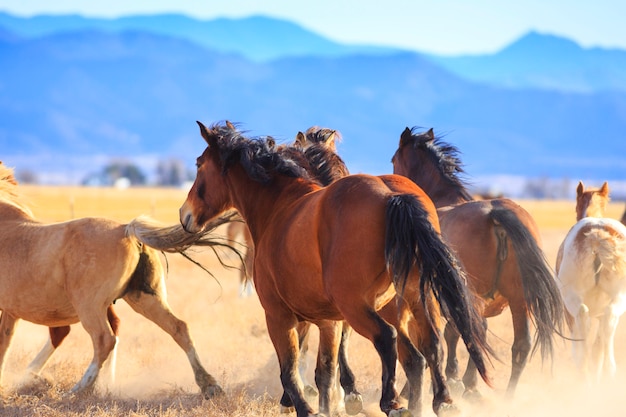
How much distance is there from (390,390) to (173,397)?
3.04 metres

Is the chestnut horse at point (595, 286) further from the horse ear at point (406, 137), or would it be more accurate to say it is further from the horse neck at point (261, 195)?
the horse neck at point (261, 195)

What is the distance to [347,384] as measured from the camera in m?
7.05

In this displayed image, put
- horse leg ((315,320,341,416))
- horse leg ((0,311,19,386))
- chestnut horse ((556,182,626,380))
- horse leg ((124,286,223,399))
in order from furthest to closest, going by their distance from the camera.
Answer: chestnut horse ((556,182,626,380)) → horse leg ((0,311,19,386)) → horse leg ((124,286,223,399)) → horse leg ((315,320,341,416))

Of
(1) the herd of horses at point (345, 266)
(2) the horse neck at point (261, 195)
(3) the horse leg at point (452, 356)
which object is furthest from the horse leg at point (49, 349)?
(3) the horse leg at point (452, 356)

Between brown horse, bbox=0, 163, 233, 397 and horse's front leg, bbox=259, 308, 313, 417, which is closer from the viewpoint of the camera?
horse's front leg, bbox=259, 308, 313, 417

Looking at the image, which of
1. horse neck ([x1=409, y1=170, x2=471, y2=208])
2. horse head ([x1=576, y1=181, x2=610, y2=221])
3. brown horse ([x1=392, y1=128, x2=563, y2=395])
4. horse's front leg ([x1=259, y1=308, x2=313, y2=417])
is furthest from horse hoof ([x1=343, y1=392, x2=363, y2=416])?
horse head ([x1=576, y1=181, x2=610, y2=221])

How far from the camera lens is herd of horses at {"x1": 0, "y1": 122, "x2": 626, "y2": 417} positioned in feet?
17.9

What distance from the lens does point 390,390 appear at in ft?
17.8

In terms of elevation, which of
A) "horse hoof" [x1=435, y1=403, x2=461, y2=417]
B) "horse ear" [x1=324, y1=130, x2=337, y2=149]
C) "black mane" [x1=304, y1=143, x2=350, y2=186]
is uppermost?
"horse ear" [x1=324, y1=130, x2=337, y2=149]

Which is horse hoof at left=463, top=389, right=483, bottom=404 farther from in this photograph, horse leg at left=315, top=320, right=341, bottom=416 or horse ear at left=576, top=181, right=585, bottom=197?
horse ear at left=576, top=181, right=585, bottom=197

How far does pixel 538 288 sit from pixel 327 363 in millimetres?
1957

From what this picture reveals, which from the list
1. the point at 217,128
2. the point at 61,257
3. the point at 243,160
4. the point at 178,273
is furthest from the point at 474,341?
the point at 178,273

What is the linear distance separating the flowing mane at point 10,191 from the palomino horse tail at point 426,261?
178 inches

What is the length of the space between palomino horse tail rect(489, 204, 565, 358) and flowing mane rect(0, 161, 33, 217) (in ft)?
15.0
